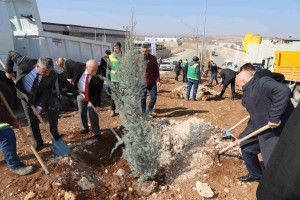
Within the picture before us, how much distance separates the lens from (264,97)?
135 inches

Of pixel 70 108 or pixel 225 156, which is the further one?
pixel 70 108

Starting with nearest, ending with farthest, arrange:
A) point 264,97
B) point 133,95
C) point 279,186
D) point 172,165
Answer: point 279,186 → point 264,97 → point 133,95 → point 172,165

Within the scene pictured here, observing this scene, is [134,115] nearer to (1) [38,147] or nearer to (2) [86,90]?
(2) [86,90]

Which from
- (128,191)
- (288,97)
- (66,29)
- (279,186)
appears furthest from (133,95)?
(66,29)

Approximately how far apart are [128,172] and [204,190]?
131cm

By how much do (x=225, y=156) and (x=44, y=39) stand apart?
6985mm

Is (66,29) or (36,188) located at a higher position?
(66,29)

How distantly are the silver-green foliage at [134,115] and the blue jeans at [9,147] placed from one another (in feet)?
5.04

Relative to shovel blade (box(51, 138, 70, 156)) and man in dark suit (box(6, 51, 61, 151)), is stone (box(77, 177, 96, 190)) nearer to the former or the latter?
shovel blade (box(51, 138, 70, 156))

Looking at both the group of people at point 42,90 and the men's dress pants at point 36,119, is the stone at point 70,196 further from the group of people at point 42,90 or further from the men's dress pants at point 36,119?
the men's dress pants at point 36,119

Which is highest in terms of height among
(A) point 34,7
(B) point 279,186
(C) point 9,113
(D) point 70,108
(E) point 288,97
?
(A) point 34,7

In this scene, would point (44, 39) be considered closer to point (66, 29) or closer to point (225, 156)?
point (225, 156)

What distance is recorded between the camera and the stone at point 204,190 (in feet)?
12.5

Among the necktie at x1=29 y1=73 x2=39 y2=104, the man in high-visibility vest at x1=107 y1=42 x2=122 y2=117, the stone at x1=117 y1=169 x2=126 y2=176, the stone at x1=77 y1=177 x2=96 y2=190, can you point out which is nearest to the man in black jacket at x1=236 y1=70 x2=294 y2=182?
the man in high-visibility vest at x1=107 y1=42 x2=122 y2=117
